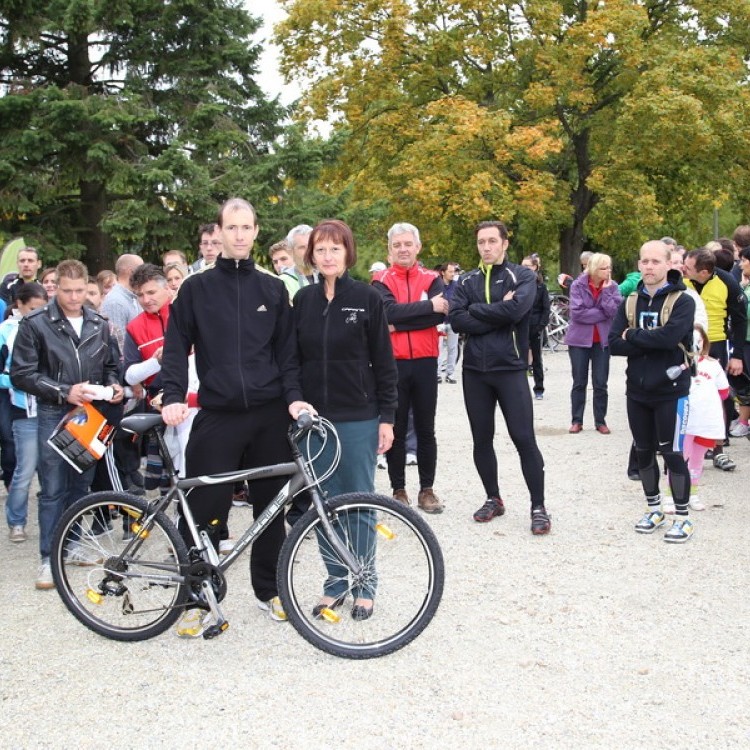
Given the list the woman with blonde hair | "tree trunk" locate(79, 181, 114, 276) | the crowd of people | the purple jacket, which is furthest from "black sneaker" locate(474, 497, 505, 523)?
"tree trunk" locate(79, 181, 114, 276)

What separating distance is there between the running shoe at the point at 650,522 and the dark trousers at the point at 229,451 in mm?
2766

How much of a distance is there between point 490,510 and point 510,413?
0.80m

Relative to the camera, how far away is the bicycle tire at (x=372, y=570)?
4168 mm

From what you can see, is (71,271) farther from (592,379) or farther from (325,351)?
(592,379)

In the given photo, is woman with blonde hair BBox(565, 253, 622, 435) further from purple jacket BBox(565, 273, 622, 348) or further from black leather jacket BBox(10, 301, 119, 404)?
black leather jacket BBox(10, 301, 119, 404)

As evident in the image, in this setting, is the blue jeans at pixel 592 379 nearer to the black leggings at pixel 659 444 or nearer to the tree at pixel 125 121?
the black leggings at pixel 659 444

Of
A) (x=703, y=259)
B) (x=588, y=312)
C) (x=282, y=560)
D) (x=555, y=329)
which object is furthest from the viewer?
(x=555, y=329)

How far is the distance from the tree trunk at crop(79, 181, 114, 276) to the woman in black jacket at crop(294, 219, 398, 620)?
15.7 m

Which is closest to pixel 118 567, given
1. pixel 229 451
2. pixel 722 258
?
pixel 229 451

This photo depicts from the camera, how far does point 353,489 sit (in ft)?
15.3

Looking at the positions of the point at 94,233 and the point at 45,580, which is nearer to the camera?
the point at 45,580

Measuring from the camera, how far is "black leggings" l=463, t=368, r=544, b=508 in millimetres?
6254

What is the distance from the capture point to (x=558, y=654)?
13.8 ft

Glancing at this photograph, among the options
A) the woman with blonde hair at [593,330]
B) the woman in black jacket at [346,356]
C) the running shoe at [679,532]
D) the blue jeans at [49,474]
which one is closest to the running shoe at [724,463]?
the woman with blonde hair at [593,330]
